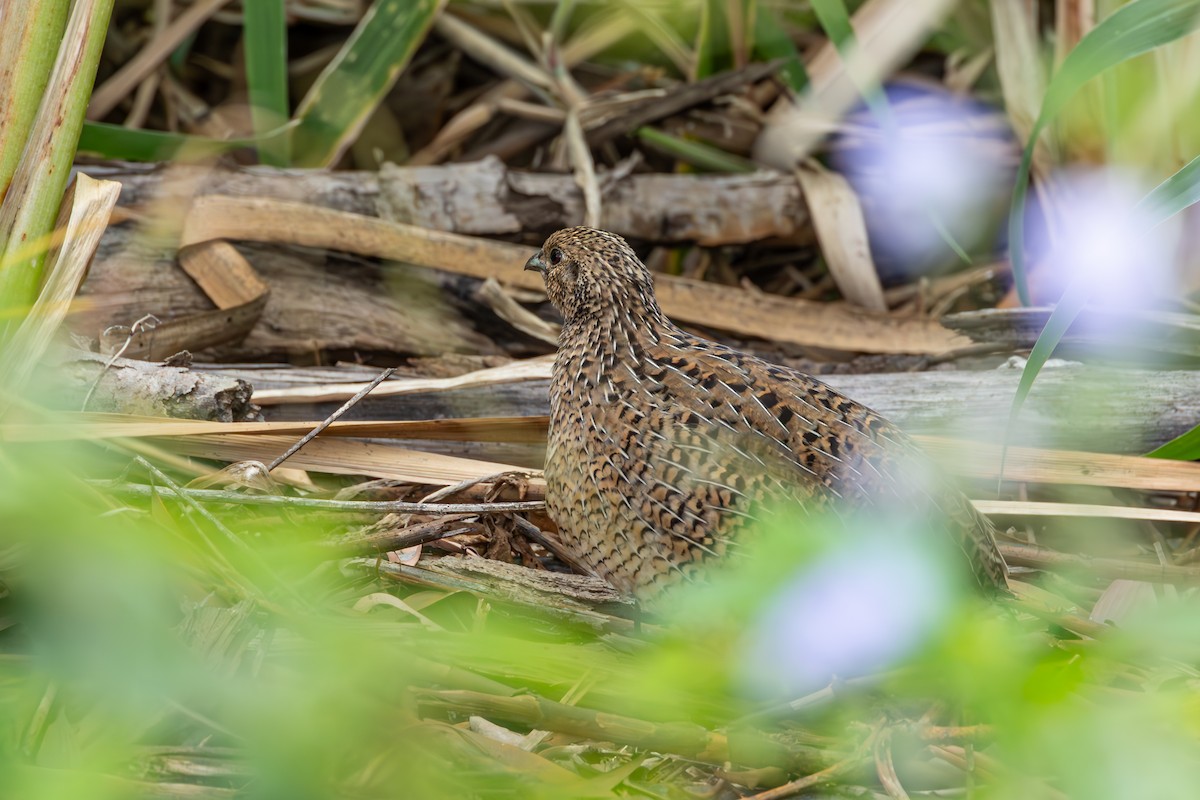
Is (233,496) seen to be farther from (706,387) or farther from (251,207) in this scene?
(251,207)


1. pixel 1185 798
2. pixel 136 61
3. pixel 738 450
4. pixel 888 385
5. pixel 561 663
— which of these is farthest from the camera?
pixel 136 61

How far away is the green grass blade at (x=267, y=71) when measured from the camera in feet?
14.3

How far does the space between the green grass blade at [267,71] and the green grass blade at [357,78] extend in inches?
4.0

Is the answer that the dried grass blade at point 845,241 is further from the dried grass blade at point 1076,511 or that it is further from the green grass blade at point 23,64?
the green grass blade at point 23,64

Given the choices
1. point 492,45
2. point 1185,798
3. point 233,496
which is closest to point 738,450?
point 233,496

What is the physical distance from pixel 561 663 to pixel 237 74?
186 inches

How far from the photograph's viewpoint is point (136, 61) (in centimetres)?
512

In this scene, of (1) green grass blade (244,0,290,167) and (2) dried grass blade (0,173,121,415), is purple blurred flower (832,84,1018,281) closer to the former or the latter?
(1) green grass blade (244,0,290,167)

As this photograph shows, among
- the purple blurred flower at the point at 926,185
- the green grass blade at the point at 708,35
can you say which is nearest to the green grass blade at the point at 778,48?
the green grass blade at the point at 708,35

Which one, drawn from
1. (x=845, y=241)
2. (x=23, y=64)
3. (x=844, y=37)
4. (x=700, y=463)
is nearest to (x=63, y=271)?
(x=23, y=64)

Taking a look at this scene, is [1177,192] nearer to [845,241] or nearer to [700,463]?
[700,463]

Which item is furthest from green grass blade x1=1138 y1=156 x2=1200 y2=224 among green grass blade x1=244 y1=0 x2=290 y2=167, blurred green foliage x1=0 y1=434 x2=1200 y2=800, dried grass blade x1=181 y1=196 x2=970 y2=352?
green grass blade x1=244 y1=0 x2=290 y2=167

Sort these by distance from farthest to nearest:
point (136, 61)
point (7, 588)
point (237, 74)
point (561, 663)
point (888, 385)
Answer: point (237, 74), point (136, 61), point (888, 385), point (7, 588), point (561, 663)

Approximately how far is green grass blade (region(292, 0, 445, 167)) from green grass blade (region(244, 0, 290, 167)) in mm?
102
